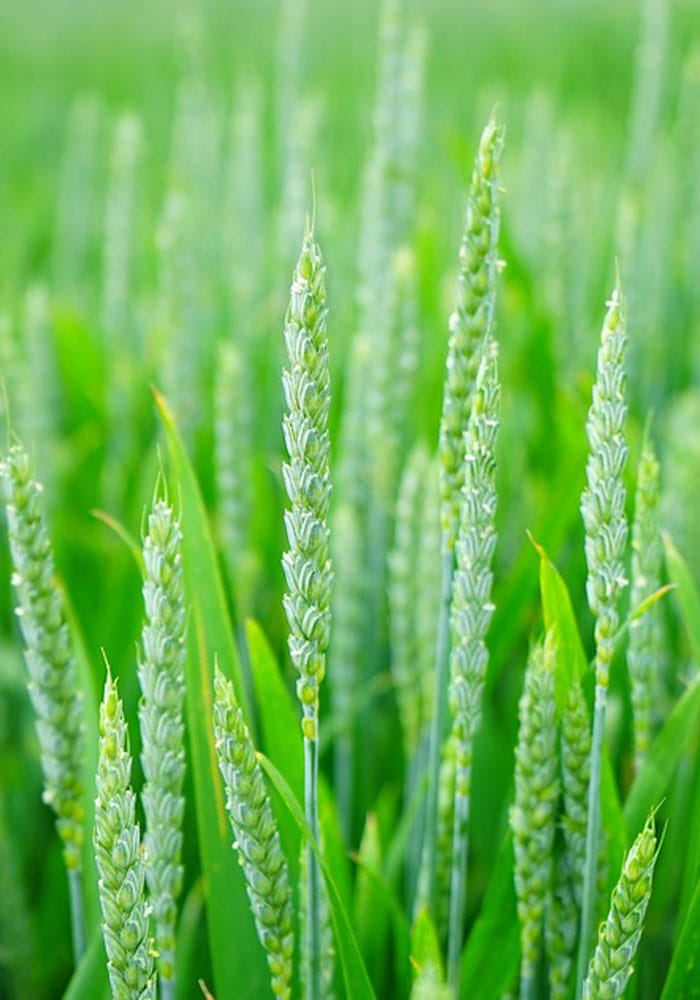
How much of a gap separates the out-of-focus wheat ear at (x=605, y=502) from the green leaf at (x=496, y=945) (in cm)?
15

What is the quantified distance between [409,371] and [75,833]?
63cm

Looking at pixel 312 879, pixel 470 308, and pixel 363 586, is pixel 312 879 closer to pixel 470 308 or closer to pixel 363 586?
pixel 470 308

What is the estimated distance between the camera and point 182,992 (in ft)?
3.30

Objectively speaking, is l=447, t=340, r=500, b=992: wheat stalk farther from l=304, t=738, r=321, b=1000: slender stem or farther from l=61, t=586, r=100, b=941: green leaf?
l=61, t=586, r=100, b=941: green leaf

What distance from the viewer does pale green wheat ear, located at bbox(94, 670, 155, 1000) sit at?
0.60 meters

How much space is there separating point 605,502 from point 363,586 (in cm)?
59

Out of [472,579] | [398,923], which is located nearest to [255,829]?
[472,579]

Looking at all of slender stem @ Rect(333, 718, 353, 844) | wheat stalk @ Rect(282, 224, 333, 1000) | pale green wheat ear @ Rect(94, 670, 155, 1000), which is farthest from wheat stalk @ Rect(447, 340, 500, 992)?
slender stem @ Rect(333, 718, 353, 844)

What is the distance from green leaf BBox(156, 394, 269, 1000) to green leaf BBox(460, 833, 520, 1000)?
0.17 meters

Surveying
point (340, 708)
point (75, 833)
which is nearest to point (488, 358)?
point (75, 833)

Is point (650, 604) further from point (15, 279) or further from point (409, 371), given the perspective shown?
point (15, 279)

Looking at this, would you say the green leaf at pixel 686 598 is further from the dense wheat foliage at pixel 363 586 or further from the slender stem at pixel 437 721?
the slender stem at pixel 437 721

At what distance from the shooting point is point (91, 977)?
83cm

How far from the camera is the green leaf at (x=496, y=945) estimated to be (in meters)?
0.86
